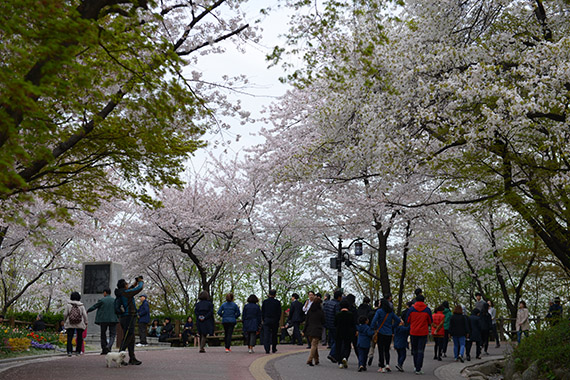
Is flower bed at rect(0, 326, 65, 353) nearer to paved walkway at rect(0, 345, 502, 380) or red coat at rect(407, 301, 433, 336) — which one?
paved walkway at rect(0, 345, 502, 380)

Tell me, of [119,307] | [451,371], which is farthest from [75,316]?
[451,371]

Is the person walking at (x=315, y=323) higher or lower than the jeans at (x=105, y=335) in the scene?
higher

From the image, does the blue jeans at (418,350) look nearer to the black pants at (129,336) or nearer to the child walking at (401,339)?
the child walking at (401,339)

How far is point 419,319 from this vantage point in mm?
13969

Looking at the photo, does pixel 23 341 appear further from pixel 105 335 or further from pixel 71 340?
pixel 105 335

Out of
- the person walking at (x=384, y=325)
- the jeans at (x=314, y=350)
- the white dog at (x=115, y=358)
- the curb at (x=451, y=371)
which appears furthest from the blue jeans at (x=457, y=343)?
the white dog at (x=115, y=358)

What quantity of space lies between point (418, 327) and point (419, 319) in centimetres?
19

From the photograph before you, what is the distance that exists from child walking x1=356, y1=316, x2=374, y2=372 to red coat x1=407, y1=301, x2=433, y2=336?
1.14m

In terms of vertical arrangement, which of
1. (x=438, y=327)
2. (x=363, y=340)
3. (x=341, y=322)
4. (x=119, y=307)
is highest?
(x=119, y=307)

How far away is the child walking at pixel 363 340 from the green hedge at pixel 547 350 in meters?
3.16

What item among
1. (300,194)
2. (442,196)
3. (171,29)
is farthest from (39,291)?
(171,29)

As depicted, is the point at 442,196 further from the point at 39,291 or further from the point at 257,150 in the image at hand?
the point at 39,291

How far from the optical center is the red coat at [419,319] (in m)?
13.9

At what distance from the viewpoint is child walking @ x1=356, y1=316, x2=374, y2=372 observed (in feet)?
44.0
